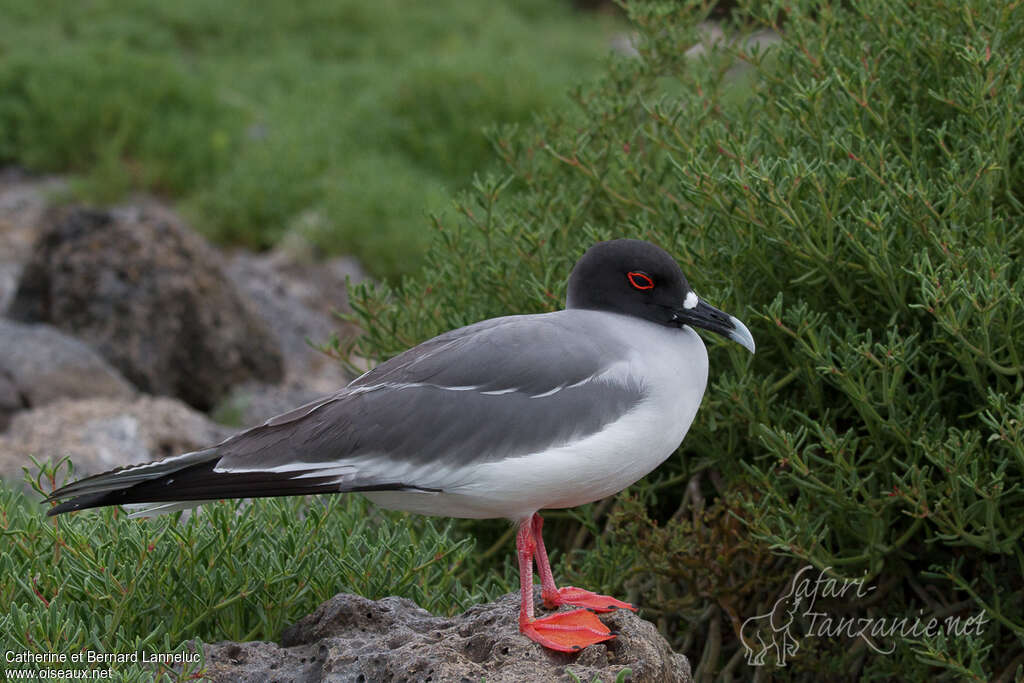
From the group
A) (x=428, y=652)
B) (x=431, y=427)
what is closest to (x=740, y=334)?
(x=431, y=427)

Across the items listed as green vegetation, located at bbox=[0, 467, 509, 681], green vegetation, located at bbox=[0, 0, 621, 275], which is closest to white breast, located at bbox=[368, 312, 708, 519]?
green vegetation, located at bbox=[0, 467, 509, 681]

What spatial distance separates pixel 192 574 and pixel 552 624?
3.75ft

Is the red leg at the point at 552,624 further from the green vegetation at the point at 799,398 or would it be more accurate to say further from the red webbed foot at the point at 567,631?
the green vegetation at the point at 799,398

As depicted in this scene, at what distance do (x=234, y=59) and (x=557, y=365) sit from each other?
10120 millimetres

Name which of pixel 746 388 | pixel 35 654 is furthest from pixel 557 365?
pixel 35 654

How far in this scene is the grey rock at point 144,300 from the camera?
692cm

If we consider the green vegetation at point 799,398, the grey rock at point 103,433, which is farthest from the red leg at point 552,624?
the grey rock at point 103,433

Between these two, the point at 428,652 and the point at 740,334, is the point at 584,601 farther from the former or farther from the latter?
the point at 740,334

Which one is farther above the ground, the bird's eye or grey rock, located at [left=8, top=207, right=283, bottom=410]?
the bird's eye

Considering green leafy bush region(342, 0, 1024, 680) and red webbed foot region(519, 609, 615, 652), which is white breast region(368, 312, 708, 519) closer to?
red webbed foot region(519, 609, 615, 652)

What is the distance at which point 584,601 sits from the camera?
11.1 ft

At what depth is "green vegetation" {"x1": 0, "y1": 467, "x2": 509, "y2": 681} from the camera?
134 inches

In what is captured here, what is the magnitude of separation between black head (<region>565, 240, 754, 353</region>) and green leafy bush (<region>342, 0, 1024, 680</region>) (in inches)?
10.7

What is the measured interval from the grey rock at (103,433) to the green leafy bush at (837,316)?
74.0 inches
